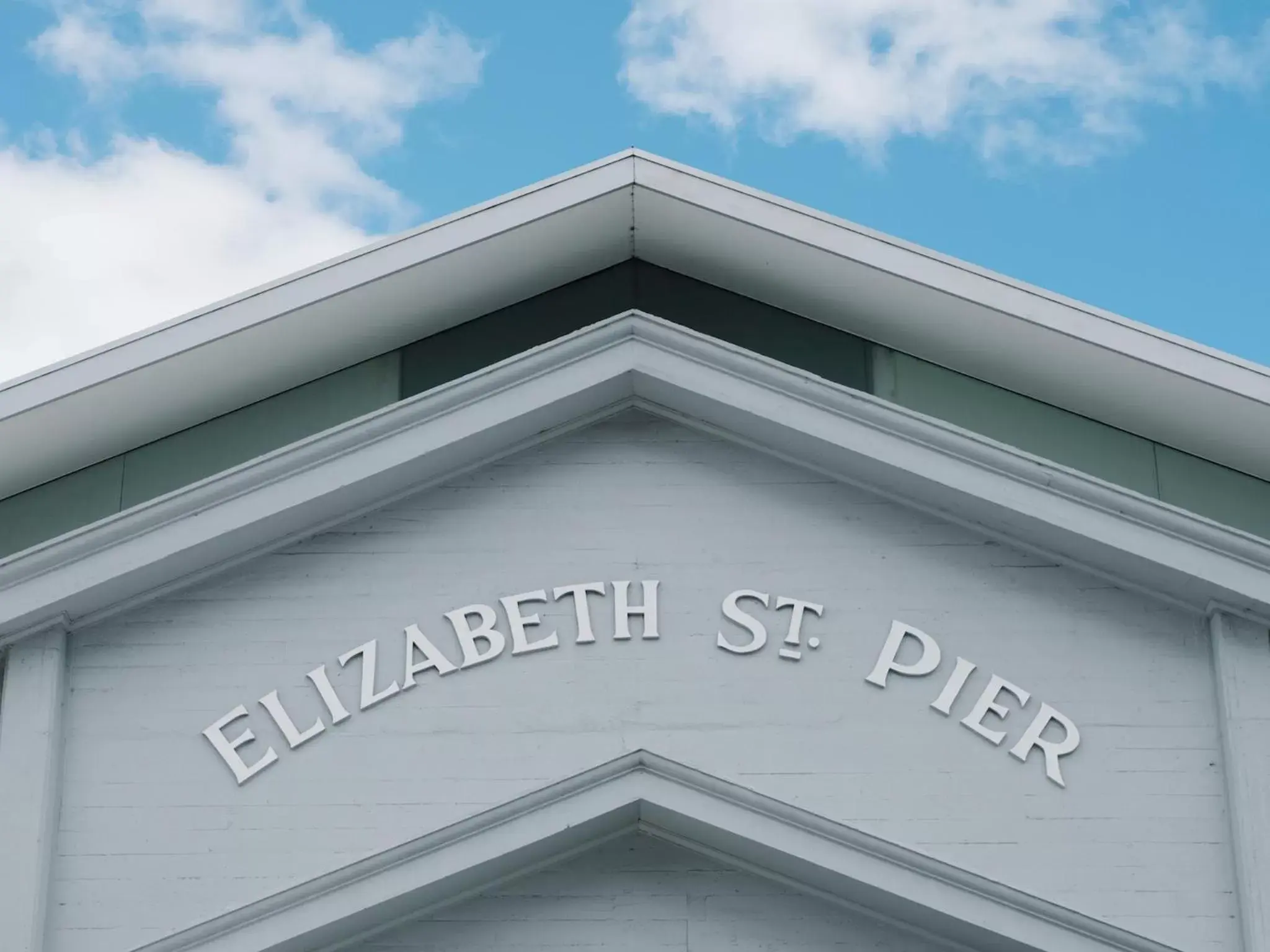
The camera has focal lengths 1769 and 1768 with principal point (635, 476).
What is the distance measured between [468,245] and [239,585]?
85.7 inches

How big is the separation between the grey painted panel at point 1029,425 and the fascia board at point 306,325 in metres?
1.91

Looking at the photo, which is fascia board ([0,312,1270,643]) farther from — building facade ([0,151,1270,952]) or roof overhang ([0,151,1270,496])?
roof overhang ([0,151,1270,496])

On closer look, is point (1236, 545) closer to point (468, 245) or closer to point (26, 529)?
point (468, 245)

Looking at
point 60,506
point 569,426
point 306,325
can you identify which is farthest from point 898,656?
point 60,506

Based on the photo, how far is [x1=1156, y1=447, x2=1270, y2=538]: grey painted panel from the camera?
377 inches

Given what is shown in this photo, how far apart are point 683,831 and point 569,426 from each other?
7.34ft

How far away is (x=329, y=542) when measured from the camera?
9266 mm

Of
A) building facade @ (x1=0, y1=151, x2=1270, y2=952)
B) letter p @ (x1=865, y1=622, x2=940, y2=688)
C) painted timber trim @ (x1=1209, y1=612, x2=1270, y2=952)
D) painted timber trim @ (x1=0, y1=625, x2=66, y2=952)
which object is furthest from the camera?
letter p @ (x1=865, y1=622, x2=940, y2=688)

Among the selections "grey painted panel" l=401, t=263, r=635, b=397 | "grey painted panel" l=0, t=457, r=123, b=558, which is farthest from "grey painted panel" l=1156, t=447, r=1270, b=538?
"grey painted panel" l=0, t=457, r=123, b=558

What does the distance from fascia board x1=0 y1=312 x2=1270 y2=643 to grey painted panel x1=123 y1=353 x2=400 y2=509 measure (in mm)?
738

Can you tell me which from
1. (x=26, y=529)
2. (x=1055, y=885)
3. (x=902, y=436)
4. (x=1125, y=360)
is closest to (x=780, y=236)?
(x=902, y=436)

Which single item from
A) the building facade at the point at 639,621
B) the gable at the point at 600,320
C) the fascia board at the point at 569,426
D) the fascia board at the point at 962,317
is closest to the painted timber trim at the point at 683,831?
the building facade at the point at 639,621

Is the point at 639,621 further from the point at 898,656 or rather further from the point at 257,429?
the point at 257,429

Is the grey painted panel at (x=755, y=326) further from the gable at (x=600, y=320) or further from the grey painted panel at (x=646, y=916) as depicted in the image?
the grey painted panel at (x=646, y=916)
